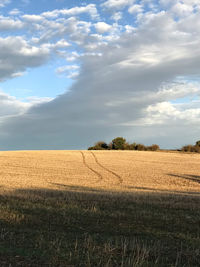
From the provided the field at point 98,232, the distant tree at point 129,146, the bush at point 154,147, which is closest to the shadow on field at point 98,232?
the field at point 98,232

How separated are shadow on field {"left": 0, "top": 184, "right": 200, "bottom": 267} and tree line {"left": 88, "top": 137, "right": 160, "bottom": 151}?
271ft

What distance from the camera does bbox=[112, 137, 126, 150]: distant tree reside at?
10019 cm

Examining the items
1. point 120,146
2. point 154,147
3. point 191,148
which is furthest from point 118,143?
point 191,148

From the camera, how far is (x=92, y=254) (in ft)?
23.9

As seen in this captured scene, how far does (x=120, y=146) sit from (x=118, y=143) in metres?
1.17

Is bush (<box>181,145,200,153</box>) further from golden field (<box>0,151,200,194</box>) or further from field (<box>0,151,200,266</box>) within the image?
field (<box>0,151,200,266</box>)

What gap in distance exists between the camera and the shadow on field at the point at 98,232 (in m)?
7.05

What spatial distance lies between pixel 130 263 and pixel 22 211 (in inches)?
288

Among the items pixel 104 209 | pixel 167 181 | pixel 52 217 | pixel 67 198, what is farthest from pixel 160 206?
pixel 167 181

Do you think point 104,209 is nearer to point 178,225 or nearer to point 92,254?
point 178,225

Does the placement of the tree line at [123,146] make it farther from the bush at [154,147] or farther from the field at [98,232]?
the field at [98,232]

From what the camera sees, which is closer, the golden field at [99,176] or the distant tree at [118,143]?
the golden field at [99,176]

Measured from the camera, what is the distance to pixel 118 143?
10031cm

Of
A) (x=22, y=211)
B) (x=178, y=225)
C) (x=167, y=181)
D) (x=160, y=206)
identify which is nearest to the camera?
(x=178, y=225)
